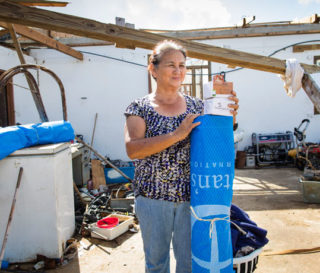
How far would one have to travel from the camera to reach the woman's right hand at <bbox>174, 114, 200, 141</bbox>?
1382mm

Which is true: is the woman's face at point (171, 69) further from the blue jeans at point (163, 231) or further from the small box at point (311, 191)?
the small box at point (311, 191)

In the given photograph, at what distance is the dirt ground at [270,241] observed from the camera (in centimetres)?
280

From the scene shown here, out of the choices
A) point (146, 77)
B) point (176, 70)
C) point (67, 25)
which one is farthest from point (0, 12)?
point (146, 77)

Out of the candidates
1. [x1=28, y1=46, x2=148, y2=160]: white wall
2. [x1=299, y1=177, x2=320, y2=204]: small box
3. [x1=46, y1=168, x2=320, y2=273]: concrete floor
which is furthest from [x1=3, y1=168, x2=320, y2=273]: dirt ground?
[x1=28, y1=46, x2=148, y2=160]: white wall

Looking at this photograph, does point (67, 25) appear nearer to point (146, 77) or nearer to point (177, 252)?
point (177, 252)

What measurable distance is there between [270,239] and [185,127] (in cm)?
271

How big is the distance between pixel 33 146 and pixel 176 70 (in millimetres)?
2187

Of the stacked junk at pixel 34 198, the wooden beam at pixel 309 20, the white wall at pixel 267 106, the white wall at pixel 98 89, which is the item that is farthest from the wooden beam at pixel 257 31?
the stacked junk at pixel 34 198

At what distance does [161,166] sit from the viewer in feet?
4.86

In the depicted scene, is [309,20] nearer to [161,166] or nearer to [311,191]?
[311,191]

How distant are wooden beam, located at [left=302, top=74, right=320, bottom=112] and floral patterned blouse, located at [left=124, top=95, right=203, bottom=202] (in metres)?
1.71

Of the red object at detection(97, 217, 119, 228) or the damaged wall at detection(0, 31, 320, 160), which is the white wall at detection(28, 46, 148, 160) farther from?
the red object at detection(97, 217, 119, 228)


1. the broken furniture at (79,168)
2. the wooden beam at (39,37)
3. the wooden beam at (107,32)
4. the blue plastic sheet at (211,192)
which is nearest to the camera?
the blue plastic sheet at (211,192)

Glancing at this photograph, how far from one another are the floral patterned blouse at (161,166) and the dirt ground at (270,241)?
64.7 inches
